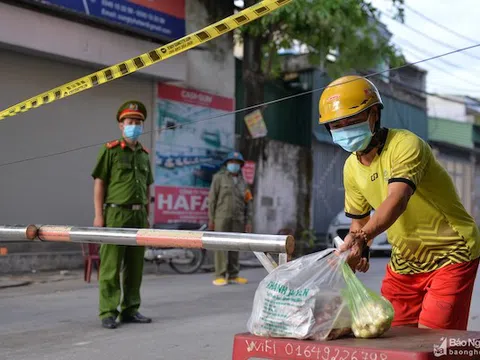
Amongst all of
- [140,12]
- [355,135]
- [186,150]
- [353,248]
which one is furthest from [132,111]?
[186,150]

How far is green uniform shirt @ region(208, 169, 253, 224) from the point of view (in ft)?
35.6

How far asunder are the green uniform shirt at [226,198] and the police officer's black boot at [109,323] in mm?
4438

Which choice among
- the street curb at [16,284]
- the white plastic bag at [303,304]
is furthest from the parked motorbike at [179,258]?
the white plastic bag at [303,304]

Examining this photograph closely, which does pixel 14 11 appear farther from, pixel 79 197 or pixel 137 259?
pixel 137 259

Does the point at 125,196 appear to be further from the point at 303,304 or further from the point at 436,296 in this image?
the point at 303,304

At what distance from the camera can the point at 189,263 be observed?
496 inches

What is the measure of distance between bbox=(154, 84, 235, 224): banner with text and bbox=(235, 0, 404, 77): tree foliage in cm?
156

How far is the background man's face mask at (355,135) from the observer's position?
125 inches

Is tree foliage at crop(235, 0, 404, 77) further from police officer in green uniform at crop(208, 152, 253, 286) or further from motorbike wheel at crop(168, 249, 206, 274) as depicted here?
motorbike wheel at crop(168, 249, 206, 274)

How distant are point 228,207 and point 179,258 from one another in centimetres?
192

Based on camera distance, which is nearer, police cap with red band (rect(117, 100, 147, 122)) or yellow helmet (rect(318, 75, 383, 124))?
yellow helmet (rect(318, 75, 383, 124))

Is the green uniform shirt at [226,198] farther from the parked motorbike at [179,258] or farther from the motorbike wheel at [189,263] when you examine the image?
the motorbike wheel at [189,263]

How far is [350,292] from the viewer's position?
8.68 feet

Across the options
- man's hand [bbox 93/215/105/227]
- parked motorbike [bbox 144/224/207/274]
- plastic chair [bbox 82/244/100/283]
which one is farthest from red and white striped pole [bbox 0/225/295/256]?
parked motorbike [bbox 144/224/207/274]
